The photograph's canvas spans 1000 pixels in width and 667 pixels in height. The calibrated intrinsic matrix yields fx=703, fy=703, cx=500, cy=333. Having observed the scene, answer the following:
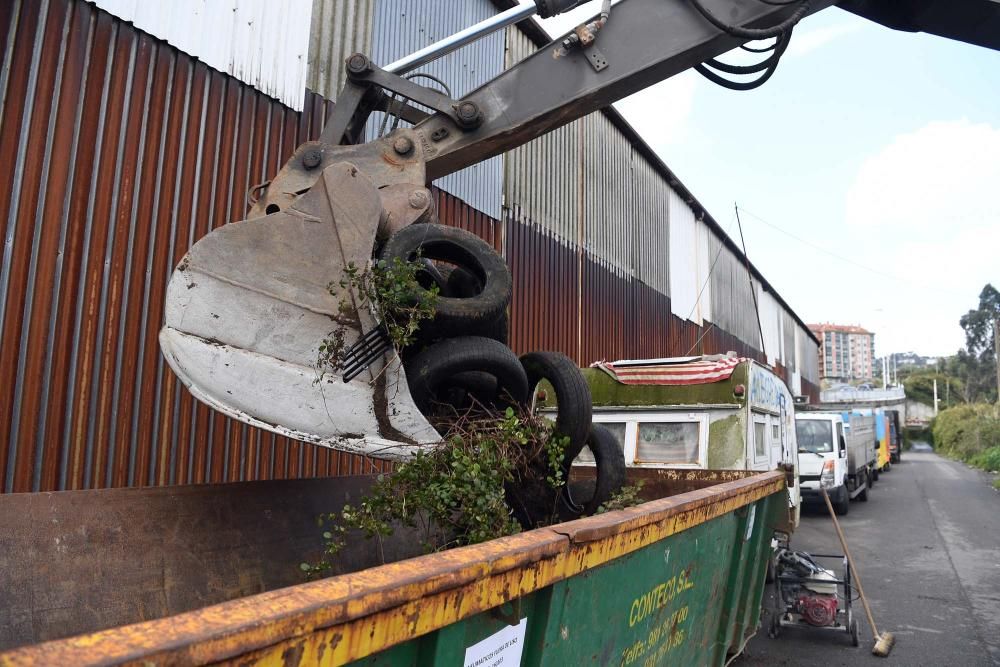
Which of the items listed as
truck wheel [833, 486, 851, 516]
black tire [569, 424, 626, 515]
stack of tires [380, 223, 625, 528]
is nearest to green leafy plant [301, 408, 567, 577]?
stack of tires [380, 223, 625, 528]

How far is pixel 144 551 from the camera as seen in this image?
113 inches

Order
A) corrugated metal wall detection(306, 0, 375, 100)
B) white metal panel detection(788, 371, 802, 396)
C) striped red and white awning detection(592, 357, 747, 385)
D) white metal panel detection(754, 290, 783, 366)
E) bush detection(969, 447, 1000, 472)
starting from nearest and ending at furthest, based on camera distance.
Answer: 1. striped red and white awning detection(592, 357, 747, 385)
2. corrugated metal wall detection(306, 0, 375, 100)
3. bush detection(969, 447, 1000, 472)
4. white metal panel detection(754, 290, 783, 366)
5. white metal panel detection(788, 371, 802, 396)

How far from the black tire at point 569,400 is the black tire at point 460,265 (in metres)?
0.42

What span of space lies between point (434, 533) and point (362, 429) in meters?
0.67

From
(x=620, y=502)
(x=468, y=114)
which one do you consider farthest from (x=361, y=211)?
(x=620, y=502)

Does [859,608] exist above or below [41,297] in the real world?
below

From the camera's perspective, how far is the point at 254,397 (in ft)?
8.88

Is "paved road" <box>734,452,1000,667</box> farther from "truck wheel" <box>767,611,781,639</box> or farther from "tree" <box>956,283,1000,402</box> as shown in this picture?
"tree" <box>956,283,1000,402</box>

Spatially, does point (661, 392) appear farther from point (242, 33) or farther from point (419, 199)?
point (242, 33)

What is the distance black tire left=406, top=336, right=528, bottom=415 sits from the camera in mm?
3092

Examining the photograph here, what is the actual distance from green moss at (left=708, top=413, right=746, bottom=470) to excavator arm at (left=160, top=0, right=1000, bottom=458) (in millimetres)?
3142

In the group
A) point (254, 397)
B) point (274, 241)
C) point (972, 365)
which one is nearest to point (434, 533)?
point (254, 397)

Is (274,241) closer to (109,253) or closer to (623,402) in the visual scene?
(109,253)

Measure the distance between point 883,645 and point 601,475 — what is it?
A: 11.6 feet
